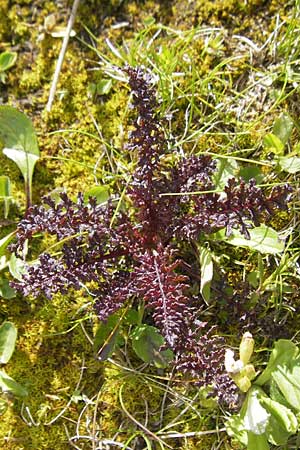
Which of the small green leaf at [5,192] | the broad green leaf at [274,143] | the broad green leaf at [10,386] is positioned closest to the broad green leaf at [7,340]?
the broad green leaf at [10,386]

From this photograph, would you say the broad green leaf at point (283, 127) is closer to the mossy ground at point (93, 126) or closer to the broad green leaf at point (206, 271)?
the mossy ground at point (93, 126)

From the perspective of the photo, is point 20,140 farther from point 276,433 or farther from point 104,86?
point 276,433

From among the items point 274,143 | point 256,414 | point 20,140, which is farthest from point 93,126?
point 256,414

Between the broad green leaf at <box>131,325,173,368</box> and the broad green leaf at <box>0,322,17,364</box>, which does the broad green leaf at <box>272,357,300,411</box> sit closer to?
the broad green leaf at <box>131,325,173,368</box>

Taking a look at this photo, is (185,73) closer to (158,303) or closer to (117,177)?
(117,177)

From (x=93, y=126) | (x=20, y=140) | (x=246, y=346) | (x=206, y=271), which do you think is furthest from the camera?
(x=93, y=126)

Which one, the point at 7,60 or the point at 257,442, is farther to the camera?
the point at 7,60
